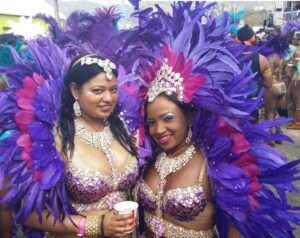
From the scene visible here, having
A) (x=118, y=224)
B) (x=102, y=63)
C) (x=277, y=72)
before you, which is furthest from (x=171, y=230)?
(x=277, y=72)

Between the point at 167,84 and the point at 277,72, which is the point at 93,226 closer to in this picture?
the point at 167,84

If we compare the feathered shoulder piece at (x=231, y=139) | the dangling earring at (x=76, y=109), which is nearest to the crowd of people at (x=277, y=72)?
the feathered shoulder piece at (x=231, y=139)

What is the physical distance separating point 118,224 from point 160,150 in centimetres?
43

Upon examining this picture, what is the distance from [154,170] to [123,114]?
36 centimetres

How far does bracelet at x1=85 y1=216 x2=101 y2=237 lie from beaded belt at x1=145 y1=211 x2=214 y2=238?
250 millimetres

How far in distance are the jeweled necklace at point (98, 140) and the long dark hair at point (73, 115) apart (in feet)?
0.11

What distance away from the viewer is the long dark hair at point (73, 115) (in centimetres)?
207

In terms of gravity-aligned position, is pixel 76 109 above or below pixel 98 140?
above

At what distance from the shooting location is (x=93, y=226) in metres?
2.10

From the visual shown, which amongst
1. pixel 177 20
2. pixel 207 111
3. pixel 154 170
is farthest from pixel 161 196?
pixel 177 20

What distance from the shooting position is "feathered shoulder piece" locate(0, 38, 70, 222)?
6.74ft

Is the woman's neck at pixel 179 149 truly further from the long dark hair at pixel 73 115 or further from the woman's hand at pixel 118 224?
the woman's hand at pixel 118 224

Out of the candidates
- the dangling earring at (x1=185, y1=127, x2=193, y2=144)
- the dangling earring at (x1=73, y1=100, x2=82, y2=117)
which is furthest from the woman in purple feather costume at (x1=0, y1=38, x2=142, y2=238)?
the dangling earring at (x1=185, y1=127, x2=193, y2=144)

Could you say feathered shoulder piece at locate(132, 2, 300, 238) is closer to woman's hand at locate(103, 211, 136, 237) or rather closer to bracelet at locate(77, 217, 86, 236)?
woman's hand at locate(103, 211, 136, 237)
